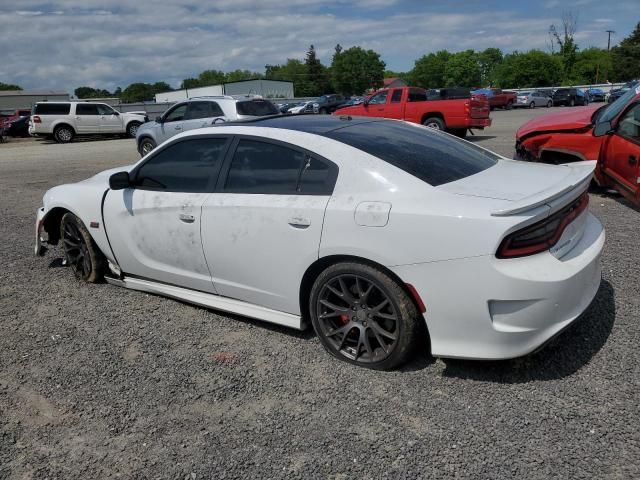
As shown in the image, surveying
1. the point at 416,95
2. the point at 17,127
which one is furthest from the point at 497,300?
the point at 17,127

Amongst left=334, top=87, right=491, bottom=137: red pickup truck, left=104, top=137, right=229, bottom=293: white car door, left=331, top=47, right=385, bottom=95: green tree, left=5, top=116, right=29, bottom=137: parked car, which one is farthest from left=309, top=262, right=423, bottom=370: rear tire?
left=331, top=47, right=385, bottom=95: green tree

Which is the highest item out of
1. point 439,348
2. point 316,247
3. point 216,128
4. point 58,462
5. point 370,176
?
point 216,128

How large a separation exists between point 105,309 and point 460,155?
3.06 metres

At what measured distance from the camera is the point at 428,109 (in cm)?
1636

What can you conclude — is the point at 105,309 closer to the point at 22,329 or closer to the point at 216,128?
the point at 22,329

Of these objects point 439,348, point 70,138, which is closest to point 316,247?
point 439,348

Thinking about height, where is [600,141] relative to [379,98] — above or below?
below

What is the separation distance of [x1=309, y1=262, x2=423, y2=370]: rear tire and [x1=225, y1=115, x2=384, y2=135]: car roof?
3.43 ft

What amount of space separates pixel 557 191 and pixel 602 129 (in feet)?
15.0

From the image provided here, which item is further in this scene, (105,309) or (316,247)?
(105,309)

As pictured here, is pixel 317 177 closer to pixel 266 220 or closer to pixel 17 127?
pixel 266 220

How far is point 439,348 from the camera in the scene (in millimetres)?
2939

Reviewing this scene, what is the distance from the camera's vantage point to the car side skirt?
3590 millimetres

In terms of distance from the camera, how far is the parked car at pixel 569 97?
39750 mm
